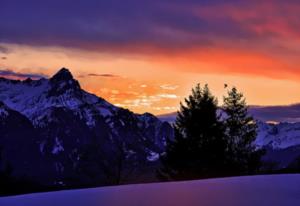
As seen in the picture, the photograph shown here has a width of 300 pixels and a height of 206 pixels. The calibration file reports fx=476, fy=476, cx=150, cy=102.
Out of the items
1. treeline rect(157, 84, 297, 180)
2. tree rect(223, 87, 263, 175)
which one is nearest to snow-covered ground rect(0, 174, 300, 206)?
treeline rect(157, 84, 297, 180)

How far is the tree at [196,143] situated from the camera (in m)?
26.7

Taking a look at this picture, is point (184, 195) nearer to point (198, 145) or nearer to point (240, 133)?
point (198, 145)

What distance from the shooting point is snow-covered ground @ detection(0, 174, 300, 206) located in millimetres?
4577

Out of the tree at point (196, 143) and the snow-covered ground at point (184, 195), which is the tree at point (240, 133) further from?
the snow-covered ground at point (184, 195)

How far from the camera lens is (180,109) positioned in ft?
98.7

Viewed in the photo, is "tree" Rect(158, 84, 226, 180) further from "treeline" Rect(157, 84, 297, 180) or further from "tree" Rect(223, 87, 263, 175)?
"tree" Rect(223, 87, 263, 175)

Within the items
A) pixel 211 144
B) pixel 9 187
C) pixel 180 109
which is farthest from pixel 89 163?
pixel 9 187

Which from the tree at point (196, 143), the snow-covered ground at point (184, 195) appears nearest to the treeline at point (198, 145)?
the tree at point (196, 143)

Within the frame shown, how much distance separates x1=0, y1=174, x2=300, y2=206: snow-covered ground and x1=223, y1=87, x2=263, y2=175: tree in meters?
25.6

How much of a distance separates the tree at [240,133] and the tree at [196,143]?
3695 millimetres

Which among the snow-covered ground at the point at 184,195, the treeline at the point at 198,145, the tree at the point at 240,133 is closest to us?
the snow-covered ground at the point at 184,195

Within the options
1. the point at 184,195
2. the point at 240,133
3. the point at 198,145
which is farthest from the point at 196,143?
the point at 184,195

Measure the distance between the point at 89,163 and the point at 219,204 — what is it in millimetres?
34893

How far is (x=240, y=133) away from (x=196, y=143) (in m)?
8.47
